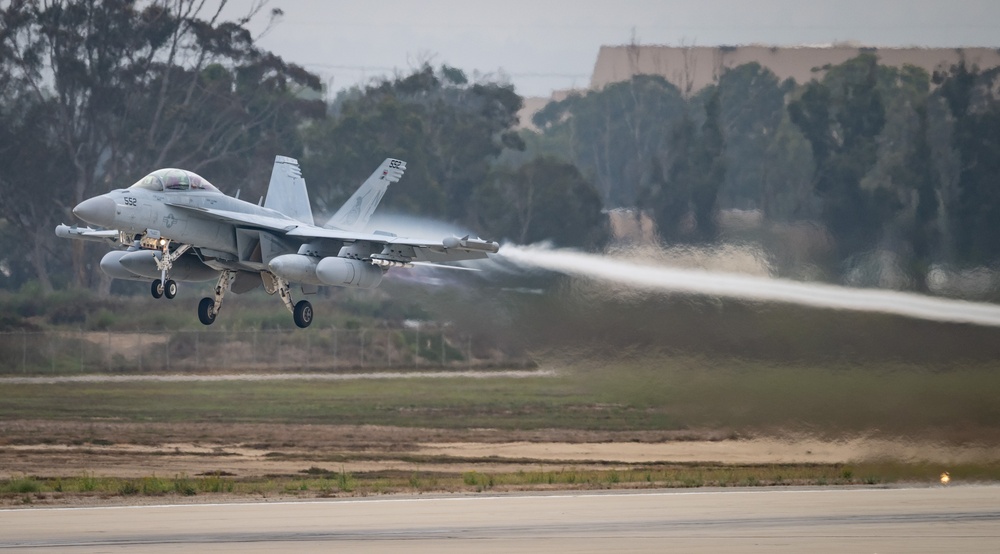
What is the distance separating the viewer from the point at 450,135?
230 ft

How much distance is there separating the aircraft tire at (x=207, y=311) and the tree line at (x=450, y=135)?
55.3ft

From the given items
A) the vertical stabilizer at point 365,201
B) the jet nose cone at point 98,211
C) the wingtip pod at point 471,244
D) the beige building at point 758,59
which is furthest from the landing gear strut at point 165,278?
the beige building at point 758,59

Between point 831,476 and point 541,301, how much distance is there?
7380 mm

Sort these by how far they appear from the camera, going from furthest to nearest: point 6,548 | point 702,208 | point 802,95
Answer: point 802,95 < point 702,208 < point 6,548

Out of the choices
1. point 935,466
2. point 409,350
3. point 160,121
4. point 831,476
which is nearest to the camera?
point 935,466

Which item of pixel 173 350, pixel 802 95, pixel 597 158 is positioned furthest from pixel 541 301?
pixel 597 158

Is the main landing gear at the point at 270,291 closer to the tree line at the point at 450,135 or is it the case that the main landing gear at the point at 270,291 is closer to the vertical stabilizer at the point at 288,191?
the vertical stabilizer at the point at 288,191

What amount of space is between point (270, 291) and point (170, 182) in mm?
3947

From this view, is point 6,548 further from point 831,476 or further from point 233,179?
point 233,179

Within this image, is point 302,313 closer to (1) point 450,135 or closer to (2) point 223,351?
(2) point 223,351

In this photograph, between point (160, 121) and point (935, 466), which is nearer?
point (935, 466)

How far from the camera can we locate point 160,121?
65750 mm

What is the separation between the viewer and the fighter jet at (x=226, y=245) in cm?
3053

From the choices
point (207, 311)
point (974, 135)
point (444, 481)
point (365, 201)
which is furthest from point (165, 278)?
point (974, 135)
